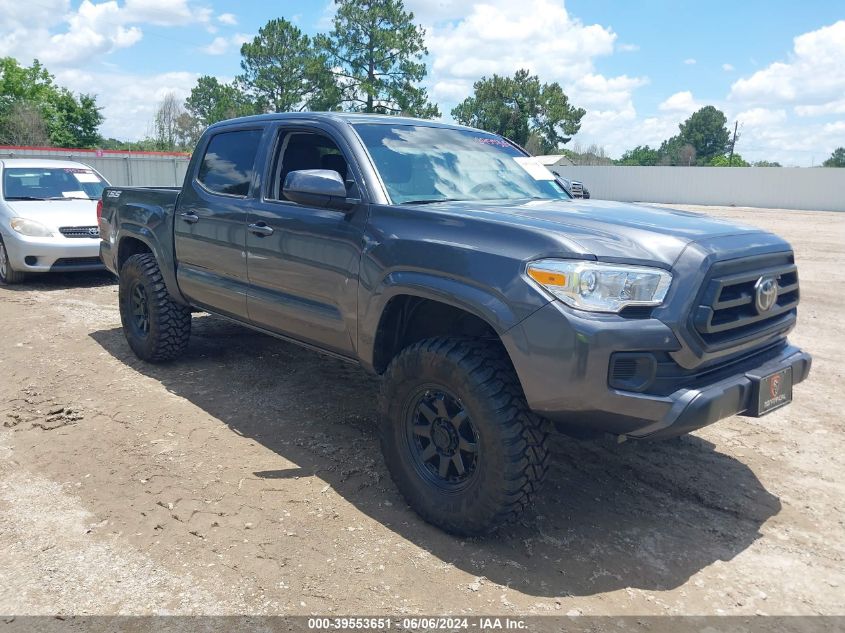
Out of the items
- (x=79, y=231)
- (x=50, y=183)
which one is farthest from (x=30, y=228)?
(x=50, y=183)

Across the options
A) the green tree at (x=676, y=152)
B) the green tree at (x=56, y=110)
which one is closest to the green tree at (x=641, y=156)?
the green tree at (x=676, y=152)

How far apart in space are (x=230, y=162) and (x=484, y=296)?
2.69 m

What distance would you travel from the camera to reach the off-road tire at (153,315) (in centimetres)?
560

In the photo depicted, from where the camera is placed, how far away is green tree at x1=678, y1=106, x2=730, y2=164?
90.4 m

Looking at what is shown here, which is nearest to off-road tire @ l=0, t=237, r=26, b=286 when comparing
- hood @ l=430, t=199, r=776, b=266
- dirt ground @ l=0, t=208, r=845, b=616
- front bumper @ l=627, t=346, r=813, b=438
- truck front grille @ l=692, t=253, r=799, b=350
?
dirt ground @ l=0, t=208, r=845, b=616

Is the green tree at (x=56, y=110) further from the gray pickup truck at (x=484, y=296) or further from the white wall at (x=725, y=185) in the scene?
the gray pickup truck at (x=484, y=296)

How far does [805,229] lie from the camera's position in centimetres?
2144

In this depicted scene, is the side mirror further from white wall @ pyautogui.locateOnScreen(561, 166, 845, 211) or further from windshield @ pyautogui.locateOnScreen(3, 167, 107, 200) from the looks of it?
white wall @ pyautogui.locateOnScreen(561, 166, 845, 211)

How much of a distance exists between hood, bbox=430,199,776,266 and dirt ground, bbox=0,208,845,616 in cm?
138

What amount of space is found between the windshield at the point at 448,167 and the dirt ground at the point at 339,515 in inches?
62.8

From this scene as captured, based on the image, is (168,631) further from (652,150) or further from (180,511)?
(652,150)

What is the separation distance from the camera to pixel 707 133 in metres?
91.1

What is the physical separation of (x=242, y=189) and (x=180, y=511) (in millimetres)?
2189

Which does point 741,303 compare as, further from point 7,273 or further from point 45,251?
point 7,273
